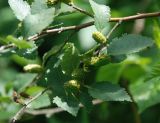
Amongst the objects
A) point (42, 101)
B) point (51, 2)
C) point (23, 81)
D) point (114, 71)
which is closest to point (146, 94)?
point (114, 71)

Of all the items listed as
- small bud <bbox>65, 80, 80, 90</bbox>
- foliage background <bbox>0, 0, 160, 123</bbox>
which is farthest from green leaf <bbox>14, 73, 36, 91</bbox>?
small bud <bbox>65, 80, 80, 90</bbox>

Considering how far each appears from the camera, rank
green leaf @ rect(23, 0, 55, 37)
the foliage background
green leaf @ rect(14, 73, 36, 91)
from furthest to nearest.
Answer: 1. the foliage background
2. green leaf @ rect(14, 73, 36, 91)
3. green leaf @ rect(23, 0, 55, 37)

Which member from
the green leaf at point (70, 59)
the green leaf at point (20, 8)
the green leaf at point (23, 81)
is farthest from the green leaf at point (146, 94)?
the green leaf at point (20, 8)

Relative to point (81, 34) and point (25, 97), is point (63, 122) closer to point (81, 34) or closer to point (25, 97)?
point (81, 34)

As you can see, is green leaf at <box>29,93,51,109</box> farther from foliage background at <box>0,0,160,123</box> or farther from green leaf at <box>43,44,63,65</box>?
foliage background at <box>0,0,160,123</box>

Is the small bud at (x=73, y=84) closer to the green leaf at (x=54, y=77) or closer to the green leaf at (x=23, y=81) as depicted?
the green leaf at (x=54, y=77)

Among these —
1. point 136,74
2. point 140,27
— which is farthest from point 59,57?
point 140,27
